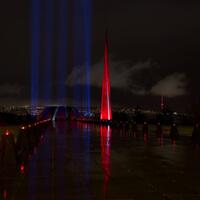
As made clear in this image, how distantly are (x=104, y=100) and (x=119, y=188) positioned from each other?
99.5 meters

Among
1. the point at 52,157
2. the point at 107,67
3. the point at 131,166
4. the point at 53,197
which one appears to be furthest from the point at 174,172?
the point at 107,67

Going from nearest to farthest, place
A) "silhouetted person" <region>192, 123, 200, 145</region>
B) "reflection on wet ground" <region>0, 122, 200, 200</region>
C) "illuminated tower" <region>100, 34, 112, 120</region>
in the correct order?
"reflection on wet ground" <region>0, 122, 200, 200</region> < "silhouetted person" <region>192, 123, 200, 145</region> < "illuminated tower" <region>100, 34, 112, 120</region>

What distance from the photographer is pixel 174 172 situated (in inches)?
655

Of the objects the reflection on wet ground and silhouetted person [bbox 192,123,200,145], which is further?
silhouetted person [bbox 192,123,200,145]

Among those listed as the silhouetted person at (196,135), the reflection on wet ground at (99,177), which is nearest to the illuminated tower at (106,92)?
the silhouetted person at (196,135)

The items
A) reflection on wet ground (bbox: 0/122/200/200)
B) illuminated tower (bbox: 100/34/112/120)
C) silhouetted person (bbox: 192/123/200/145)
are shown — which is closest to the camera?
reflection on wet ground (bbox: 0/122/200/200)

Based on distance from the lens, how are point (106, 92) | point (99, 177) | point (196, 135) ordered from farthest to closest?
point (106, 92)
point (196, 135)
point (99, 177)

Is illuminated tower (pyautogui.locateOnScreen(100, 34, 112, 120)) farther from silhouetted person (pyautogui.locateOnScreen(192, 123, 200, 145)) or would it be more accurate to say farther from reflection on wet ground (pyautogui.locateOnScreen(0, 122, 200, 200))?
reflection on wet ground (pyautogui.locateOnScreen(0, 122, 200, 200))

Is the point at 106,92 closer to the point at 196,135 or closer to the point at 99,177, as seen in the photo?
the point at 196,135

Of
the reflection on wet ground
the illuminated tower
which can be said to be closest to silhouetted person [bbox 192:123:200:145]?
the reflection on wet ground

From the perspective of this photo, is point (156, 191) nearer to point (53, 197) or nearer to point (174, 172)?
point (53, 197)

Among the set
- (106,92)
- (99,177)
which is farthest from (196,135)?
(106,92)

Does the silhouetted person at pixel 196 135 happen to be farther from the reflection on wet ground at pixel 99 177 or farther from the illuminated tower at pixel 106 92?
the illuminated tower at pixel 106 92

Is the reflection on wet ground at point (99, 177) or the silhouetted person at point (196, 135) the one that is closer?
the reflection on wet ground at point (99, 177)
